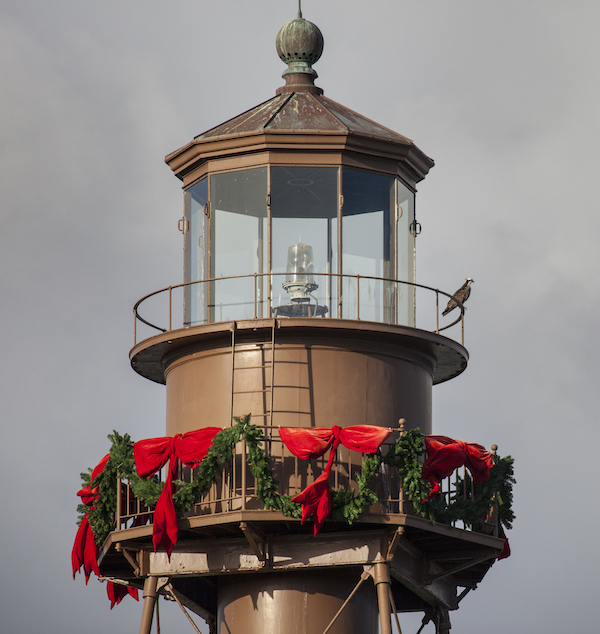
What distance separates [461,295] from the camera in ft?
106

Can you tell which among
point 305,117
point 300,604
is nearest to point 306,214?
point 305,117

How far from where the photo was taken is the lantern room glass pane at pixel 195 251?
3144cm

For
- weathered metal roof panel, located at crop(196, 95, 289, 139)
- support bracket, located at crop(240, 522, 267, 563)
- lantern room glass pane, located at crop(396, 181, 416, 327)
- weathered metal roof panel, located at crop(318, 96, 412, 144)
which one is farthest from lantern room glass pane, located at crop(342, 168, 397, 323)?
support bracket, located at crop(240, 522, 267, 563)

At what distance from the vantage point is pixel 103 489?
2998cm

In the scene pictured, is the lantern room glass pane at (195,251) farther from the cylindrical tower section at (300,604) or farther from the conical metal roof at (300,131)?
the cylindrical tower section at (300,604)

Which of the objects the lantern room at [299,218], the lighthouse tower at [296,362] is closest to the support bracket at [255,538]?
the lighthouse tower at [296,362]

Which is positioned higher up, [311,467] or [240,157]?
[240,157]

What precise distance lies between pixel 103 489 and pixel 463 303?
818 centimetres

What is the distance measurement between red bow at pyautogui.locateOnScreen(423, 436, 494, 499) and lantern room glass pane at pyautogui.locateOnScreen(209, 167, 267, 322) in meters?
4.22

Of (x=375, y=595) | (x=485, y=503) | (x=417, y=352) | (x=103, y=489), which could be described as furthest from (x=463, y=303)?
(x=103, y=489)

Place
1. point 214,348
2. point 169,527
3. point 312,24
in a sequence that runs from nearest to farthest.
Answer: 1. point 169,527
2. point 214,348
3. point 312,24

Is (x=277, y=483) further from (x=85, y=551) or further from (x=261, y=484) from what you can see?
(x=85, y=551)

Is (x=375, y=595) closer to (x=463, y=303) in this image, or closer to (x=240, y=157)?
(x=463, y=303)

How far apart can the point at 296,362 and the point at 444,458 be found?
3288 mm
